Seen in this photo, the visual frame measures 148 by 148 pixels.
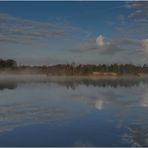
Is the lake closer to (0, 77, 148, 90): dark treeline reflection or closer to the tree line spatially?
(0, 77, 148, 90): dark treeline reflection

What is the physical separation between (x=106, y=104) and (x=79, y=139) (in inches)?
163

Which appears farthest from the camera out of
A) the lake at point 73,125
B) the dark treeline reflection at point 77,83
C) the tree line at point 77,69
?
the tree line at point 77,69

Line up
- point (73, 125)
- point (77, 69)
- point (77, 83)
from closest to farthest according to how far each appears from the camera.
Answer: point (73, 125), point (77, 83), point (77, 69)

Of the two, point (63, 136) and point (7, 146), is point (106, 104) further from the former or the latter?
point (7, 146)

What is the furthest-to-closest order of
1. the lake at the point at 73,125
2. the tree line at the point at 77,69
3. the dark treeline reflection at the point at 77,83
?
the tree line at the point at 77,69 → the dark treeline reflection at the point at 77,83 → the lake at the point at 73,125

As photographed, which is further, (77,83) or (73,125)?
(77,83)

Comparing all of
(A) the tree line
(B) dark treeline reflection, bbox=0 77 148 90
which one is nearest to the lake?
(B) dark treeline reflection, bbox=0 77 148 90

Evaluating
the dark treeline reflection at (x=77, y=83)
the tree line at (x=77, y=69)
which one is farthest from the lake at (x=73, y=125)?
the tree line at (x=77, y=69)

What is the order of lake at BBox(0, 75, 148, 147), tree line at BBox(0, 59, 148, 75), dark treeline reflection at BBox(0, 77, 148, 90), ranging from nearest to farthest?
1. lake at BBox(0, 75, 148, 147)
2. dark treeline reflection at BBox(0, 77, 148, 90)
3. tree line at BBox(0, 59, 148, 75)

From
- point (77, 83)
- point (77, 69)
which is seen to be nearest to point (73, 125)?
point (77, 83)

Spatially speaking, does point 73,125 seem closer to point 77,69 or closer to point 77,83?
point 77,83

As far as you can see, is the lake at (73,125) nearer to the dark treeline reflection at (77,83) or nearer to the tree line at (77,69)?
the dark treeline reflection at (77,83)

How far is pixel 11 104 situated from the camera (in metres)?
8.87

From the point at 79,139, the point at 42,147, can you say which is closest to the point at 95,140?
the point at 79,139
